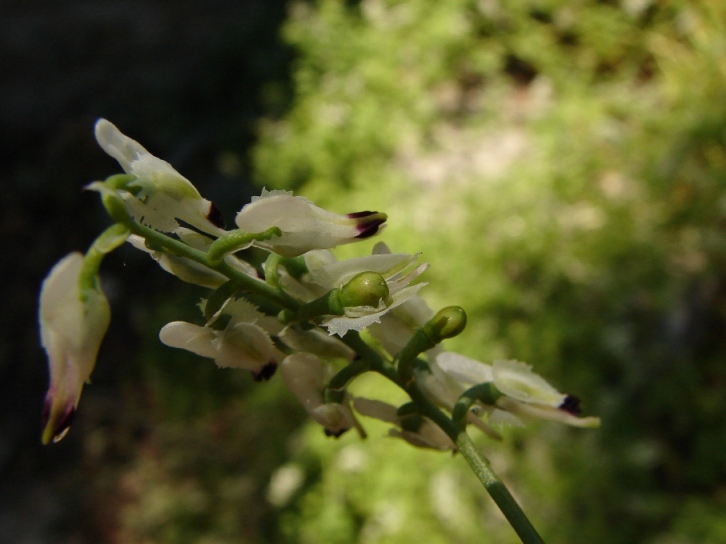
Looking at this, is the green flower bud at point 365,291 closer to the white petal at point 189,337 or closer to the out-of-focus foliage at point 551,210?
the white petal at point 189,337

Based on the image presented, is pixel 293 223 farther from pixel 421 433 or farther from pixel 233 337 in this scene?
pixel 421 433

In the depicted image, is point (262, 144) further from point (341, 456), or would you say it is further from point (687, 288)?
point (687, 288)

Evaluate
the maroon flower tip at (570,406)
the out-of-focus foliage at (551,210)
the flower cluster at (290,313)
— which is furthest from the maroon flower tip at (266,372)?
the out-of-focus foliage at (551,210)

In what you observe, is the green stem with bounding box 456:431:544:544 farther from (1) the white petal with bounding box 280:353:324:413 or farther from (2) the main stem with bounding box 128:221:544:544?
(1) the white petal with bounding box 280:353:324:413

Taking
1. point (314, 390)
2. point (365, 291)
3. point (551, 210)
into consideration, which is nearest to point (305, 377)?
point (314, 390)

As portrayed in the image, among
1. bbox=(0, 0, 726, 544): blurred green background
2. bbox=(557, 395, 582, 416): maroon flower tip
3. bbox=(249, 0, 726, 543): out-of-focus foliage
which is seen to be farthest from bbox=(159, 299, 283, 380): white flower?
bbox=(249, 0, 726, 543): out-of-focus foliage

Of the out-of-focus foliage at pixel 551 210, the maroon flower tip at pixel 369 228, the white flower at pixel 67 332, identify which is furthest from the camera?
the out-of-focus foliage at pixel 551 210

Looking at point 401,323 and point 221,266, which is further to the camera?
point 401,323
